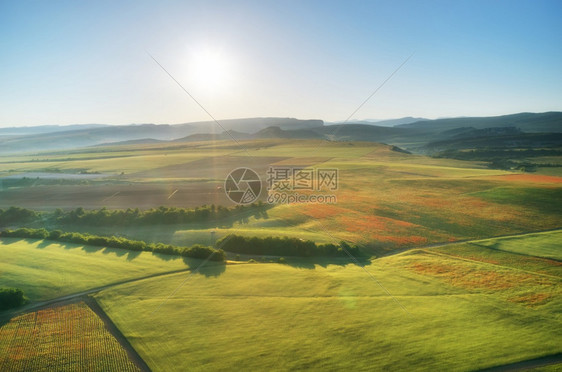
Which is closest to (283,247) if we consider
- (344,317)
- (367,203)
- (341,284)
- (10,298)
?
(341,284)

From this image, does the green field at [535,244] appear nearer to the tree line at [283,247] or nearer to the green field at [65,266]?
the tree line at [283,247]

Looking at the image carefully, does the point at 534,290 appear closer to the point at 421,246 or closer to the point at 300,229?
the point at 421,246

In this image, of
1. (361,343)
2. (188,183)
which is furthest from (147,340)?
(188,183)

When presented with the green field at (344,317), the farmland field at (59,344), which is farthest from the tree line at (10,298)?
the green field at (344,317)

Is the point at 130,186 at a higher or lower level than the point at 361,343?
higher

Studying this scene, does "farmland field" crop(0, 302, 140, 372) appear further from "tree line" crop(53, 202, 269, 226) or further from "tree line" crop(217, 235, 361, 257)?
"tree line" crop(53, 202, 269, 226)

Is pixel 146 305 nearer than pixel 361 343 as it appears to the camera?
No

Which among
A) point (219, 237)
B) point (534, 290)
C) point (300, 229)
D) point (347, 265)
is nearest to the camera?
point (534, 290)
